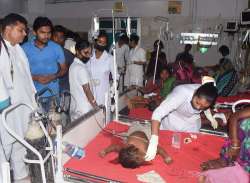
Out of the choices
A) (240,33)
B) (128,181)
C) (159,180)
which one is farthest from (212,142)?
(240,33)

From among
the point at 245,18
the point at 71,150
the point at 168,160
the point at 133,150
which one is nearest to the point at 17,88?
the point at 71,150

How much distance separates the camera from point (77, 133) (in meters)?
2.52

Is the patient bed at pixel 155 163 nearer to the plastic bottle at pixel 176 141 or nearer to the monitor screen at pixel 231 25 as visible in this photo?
the plastic bottle at pixel 176 141

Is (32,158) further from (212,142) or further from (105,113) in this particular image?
(212,142)

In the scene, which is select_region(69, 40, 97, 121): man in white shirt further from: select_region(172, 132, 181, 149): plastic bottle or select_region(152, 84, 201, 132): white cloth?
select_region(172, 132, 181, 149): plastic bottle

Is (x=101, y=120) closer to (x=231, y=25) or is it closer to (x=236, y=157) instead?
(x=236, y=157)

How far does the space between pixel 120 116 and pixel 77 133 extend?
1003 millimetres

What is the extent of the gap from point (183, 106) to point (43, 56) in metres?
1.61

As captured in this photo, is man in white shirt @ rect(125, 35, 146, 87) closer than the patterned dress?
No

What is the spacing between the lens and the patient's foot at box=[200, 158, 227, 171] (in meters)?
2.22

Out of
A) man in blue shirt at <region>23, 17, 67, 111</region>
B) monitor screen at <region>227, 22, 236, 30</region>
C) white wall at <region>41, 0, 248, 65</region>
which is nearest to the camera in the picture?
man in blue shirt at <region>23, 17, 67, 111</region>

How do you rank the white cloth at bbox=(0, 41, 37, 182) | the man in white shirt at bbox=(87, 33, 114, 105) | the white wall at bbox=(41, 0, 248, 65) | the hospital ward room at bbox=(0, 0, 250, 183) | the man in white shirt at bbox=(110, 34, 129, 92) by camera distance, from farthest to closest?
1. the white wall at bbox=(41, 0, 248, 65)
2. the man in white shirt at bbox=(110, 34, 129, 92)
3. the man in white shirt at bbox=(87, 33, 114, 105)
4. the white cloth at bbox=(0, 41, 37, 182)
5. the hospital ward room at bbox=(0, 0, 250, 183)

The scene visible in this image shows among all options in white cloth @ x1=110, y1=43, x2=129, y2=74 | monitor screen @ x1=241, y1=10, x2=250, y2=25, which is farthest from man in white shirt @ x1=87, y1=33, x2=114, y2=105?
monitor screen @ x1=241, y1=10, x2=250, y2=25

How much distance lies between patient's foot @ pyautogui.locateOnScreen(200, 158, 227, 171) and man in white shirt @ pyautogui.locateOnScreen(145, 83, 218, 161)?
409 mm
